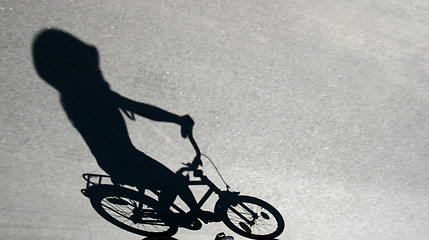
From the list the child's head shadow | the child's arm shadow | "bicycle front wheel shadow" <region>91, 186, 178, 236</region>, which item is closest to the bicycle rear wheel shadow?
"bicycle front wheel shadow" <region>91, 186, 178, 236</region>

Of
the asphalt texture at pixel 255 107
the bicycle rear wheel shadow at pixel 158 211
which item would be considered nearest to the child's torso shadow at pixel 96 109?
the asphalt texture at pixel 255 107

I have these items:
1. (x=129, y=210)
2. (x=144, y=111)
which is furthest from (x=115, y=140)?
(x=129, y=210)

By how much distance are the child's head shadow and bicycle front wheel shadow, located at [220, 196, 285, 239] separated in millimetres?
2688

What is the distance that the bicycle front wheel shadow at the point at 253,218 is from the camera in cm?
561

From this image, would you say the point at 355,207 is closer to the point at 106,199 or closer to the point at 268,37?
the point at 268,37

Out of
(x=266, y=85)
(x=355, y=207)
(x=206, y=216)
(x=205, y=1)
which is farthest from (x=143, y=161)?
(x=355, y=207)

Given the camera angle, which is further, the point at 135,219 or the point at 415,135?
the point at 415,135

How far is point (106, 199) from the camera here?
18.0ft

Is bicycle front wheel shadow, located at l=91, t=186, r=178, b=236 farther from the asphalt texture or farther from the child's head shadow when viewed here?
the child's head shadow

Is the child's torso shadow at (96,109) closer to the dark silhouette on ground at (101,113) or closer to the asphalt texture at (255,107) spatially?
the dark silhouette on ground at (101,113)

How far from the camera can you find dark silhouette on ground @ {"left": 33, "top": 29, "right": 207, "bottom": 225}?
5.48 m

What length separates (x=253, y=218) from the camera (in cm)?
564

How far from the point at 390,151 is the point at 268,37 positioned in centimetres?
258

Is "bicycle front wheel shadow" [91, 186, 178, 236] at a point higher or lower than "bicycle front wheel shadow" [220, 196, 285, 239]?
lower
